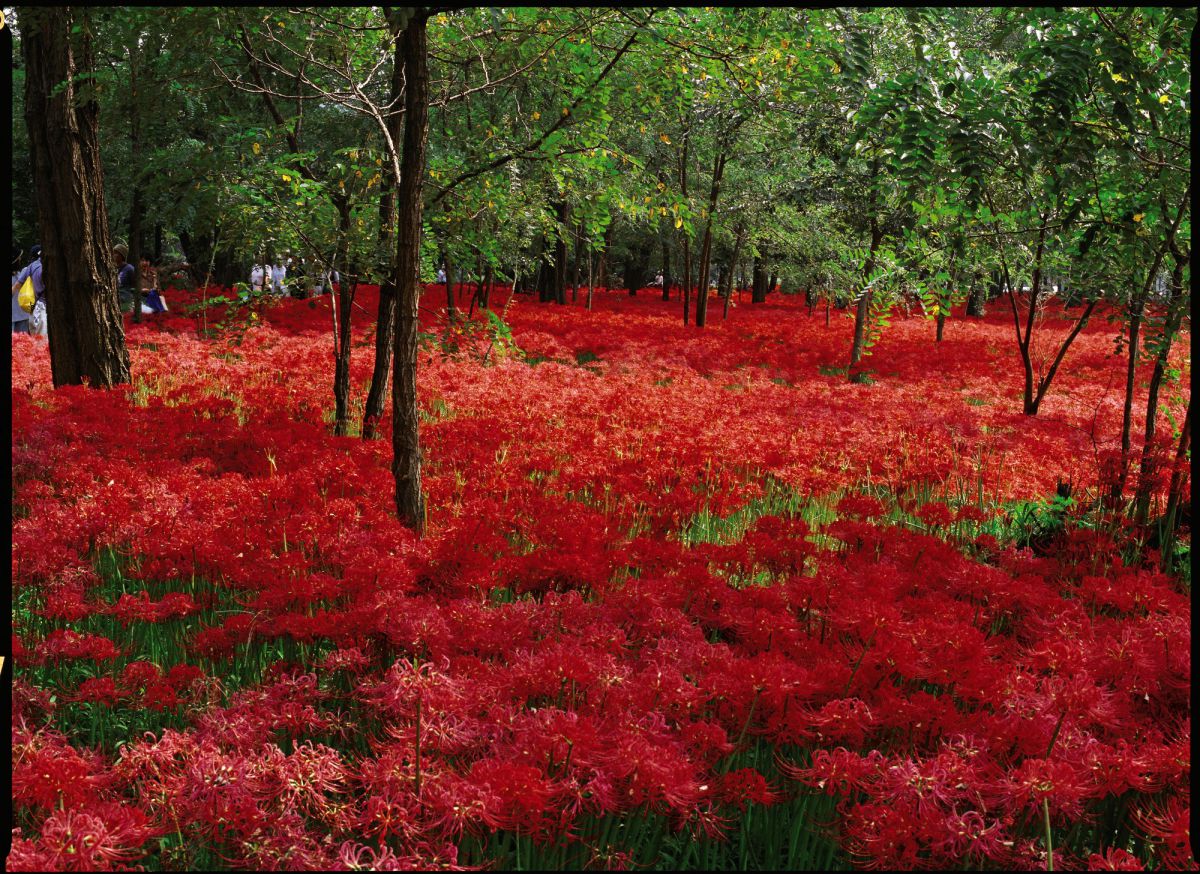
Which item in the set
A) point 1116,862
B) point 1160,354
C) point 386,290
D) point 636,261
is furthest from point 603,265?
point 1116,862

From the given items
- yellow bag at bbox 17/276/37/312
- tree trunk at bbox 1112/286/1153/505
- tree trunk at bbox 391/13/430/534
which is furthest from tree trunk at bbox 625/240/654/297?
tree trunk at bbox 391/13/430/534

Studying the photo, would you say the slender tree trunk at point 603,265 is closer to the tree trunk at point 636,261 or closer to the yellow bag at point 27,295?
the tree trunk at point 636,261

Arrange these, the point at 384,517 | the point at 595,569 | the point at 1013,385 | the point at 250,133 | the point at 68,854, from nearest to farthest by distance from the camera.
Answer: the point at 68,854 < the point at 595,569 < the point at 384,517 < the point at 250,133 < the point at 1013,385

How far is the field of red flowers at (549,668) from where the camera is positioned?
7.29 feet

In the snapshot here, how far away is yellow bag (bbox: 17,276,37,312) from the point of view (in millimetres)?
14234

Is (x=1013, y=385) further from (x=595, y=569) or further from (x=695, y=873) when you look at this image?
(x=695, y=873)

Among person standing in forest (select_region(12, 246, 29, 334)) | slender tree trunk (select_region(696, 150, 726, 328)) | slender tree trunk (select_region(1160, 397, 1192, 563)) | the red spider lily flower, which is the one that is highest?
slender tree trunk (select_region(696, 150, 726, 328))

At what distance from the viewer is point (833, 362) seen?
1889cm

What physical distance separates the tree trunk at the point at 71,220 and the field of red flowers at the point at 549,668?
3.66 ft

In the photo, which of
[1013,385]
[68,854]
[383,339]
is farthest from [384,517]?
[1013,385]

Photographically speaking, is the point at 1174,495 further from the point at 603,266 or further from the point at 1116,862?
the point at 603,266

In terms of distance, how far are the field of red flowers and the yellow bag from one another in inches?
316

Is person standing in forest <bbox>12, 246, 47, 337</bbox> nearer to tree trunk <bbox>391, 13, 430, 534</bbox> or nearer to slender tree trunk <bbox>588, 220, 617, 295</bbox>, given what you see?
tree trunk <bbox>391, 13, 430, 534</bbox>

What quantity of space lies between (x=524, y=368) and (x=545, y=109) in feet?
21.1
